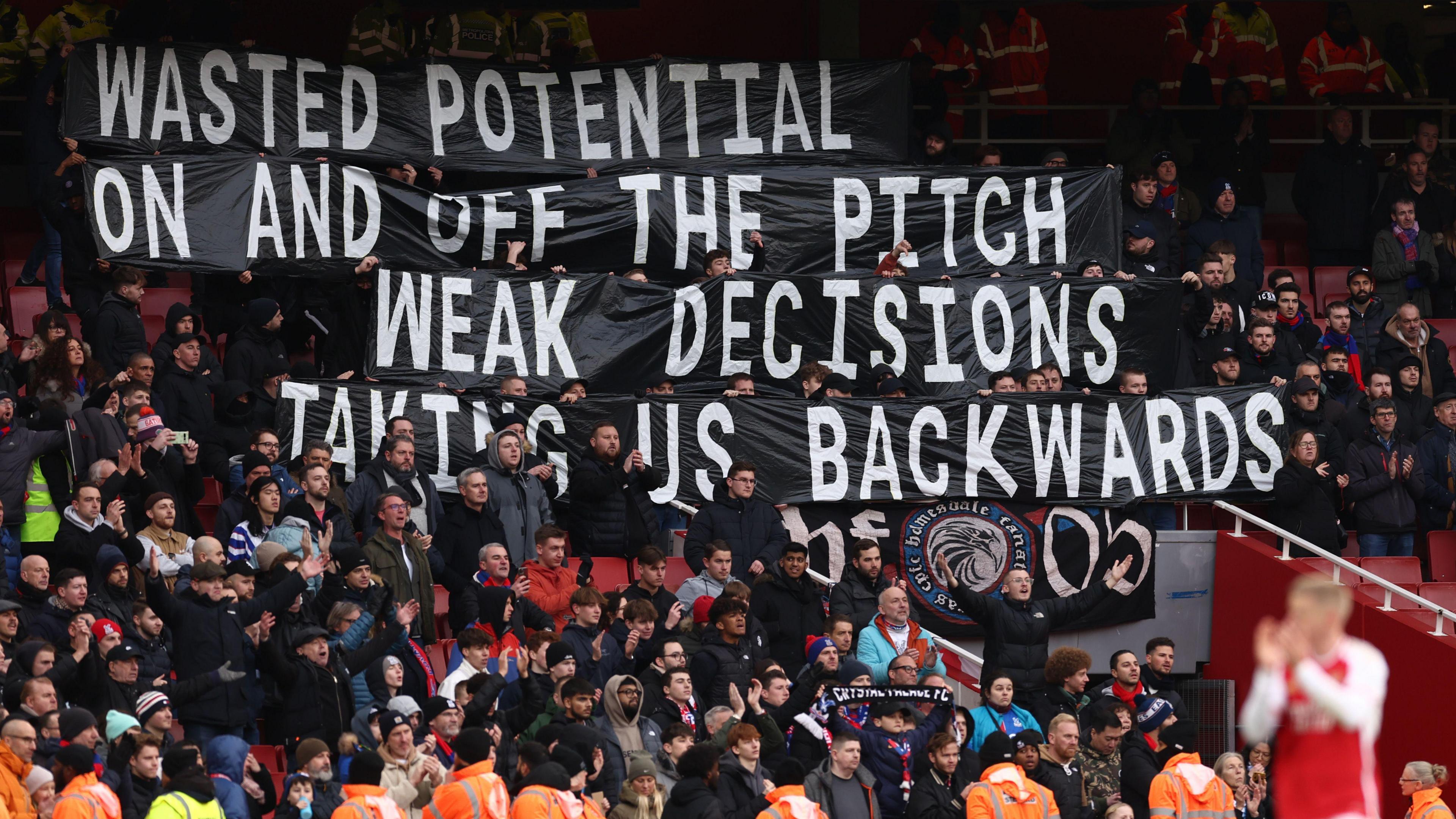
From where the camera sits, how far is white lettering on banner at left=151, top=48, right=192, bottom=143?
16.7 metres

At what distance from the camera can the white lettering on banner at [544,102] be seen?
689 inches

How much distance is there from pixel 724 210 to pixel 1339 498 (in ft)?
18.2

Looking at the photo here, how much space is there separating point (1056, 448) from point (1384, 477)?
2554mm

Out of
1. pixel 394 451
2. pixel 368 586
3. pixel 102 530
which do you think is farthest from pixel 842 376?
pixel 102 530

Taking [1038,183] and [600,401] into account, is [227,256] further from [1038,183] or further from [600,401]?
[1038,183]

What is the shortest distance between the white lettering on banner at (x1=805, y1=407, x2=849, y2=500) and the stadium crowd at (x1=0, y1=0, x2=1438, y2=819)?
1.00 feet

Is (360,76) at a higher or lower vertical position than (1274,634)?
higher

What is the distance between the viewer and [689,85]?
1784cm

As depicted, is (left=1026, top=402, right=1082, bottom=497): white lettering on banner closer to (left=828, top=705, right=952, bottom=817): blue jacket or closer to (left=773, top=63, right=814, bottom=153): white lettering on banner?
(left=773, top=63, right=814, bottom=153): white lettering on banner

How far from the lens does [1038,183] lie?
1725 cm

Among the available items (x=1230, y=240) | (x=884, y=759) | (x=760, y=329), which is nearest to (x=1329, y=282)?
(x=1230, y=240)

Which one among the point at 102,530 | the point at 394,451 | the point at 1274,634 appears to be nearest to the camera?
the point at 1274,634

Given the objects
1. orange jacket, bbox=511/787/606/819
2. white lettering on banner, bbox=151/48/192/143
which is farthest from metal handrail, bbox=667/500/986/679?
white lettering on banner, bbox=151/48/192/143

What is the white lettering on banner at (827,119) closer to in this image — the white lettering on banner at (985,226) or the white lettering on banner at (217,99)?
the white lettering on banner at (985,226)
